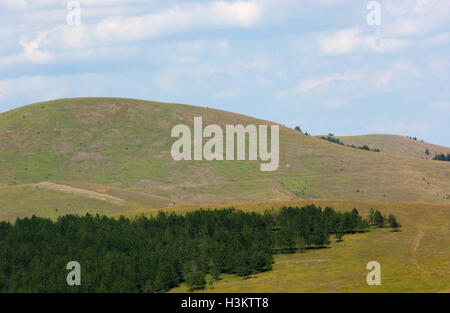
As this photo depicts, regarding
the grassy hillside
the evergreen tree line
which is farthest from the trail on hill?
the evergreen tree line

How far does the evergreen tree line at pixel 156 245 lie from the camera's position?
125500 mm

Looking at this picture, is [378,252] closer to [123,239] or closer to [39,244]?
[123,239]

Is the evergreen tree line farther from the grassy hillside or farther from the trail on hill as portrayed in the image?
the trail on hill

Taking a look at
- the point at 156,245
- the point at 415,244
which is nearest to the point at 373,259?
the point at 415,244

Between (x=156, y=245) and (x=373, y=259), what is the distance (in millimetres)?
42974

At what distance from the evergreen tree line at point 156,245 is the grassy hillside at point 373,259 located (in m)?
3.77

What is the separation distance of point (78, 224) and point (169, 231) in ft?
76.5

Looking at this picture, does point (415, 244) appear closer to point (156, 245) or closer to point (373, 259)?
point (373, 259)

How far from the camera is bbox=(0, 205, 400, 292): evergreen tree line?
412 ft

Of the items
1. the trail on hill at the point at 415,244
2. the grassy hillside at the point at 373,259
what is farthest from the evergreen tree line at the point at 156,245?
the trail on hill at the point at 415,244

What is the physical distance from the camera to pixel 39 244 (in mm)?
149750

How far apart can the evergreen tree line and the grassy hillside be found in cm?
377

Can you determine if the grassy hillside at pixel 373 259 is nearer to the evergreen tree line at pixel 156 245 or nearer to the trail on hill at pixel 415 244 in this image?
the trail on hill at pixel 415 244

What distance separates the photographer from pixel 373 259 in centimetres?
12838
